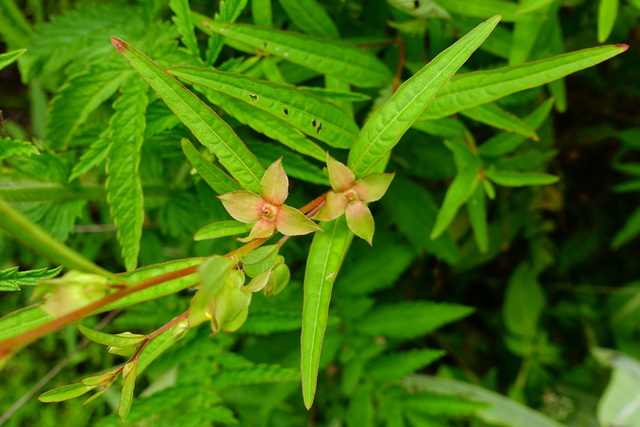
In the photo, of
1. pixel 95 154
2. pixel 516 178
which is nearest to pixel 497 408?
pixel 516 178

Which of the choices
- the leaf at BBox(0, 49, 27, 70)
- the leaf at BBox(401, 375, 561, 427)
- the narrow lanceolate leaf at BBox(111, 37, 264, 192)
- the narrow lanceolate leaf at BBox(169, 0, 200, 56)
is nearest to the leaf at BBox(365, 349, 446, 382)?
the leaf at BBox(401, 375, 561, 427)

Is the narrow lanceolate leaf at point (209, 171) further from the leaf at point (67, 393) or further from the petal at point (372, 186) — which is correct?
the leaf at point (67, 393)

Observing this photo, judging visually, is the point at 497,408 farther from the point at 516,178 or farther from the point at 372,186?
the point at 372,186

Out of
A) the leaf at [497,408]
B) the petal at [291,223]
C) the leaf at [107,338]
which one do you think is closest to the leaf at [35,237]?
the leaf at [107,338]

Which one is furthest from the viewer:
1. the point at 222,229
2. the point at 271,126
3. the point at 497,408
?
the point at 497,408

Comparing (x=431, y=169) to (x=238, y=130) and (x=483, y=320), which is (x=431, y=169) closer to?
(x=238, y=130)

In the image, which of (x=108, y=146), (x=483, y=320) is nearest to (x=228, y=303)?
(x=108, y=146)

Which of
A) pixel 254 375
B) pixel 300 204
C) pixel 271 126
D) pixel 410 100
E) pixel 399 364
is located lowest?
pixel 399 364
